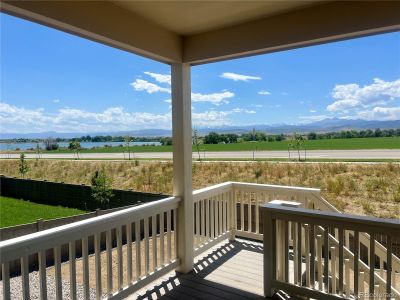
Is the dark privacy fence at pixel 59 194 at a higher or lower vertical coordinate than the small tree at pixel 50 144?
lower

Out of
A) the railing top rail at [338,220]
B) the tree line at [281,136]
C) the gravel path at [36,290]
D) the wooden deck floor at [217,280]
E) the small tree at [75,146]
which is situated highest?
the tree line at [281,136]

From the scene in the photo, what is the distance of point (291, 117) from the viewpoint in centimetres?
951

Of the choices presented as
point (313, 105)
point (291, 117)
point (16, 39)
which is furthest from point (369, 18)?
point (313, 105)

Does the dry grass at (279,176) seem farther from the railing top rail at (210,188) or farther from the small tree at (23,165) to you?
the railing top rail at (210,188)

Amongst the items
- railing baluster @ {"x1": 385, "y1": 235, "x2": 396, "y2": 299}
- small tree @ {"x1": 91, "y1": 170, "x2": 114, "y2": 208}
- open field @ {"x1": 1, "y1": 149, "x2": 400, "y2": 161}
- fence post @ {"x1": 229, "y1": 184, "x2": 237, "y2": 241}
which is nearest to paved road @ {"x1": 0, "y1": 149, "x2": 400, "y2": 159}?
open field @ {"x1": 1, "y1": 149, "x2": 400, "y2": 161}

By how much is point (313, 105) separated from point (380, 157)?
220 inches

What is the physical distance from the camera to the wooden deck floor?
101 inches

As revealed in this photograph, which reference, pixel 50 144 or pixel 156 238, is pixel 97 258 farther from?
pixel 50 144

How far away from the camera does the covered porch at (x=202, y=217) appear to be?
1.92 meters

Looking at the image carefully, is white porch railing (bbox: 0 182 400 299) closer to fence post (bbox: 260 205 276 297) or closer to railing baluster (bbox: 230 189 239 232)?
railing baluster (bbox: 230 189 239 232)

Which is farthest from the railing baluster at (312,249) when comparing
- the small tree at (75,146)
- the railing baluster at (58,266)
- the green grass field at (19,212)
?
the green grass field at (19,212)

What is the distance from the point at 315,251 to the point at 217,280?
3.51 ft

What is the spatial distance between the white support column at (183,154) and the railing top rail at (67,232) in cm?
30

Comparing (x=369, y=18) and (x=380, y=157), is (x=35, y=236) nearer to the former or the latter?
(x=369, y=18)
